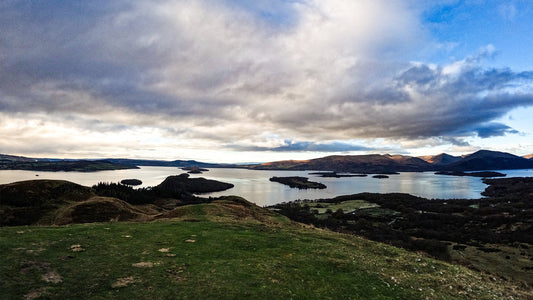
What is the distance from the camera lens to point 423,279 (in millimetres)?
18359

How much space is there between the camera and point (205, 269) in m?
16.0

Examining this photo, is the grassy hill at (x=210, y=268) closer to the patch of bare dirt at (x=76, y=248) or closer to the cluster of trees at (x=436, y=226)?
the patch of bare dirt at (x=76, y=248)

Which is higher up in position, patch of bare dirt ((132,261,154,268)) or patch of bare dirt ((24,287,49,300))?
patch of bare dirt ((24,287,49,300))

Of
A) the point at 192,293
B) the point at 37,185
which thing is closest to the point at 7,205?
the point at 37,185

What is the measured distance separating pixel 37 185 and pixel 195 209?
3748 centimetres

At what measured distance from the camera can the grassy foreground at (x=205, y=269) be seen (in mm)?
12969

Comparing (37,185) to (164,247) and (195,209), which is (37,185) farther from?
(164,247)

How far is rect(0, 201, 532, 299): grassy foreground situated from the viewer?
12969 millimetres

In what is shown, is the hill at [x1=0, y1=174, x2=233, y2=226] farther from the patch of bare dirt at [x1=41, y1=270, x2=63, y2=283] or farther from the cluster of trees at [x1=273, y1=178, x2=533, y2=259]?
the cluster of trees at [x1=273, y1=178, x2=533, y2=259]

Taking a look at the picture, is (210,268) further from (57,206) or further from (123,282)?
(57,206)

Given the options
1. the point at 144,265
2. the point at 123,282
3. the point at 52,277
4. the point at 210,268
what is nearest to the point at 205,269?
the point at 210,268

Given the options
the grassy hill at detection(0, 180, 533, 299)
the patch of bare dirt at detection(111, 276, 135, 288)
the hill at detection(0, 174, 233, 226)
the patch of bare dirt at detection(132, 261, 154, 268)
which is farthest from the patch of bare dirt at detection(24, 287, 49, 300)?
the hill at detection(0, 174, 233, 226)

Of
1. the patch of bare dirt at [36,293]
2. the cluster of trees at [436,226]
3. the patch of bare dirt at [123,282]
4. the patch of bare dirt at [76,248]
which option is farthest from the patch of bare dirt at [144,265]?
the cluster of trees at [436,226]

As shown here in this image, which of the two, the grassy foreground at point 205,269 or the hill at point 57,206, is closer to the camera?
the grassy foreground at point 205,269
